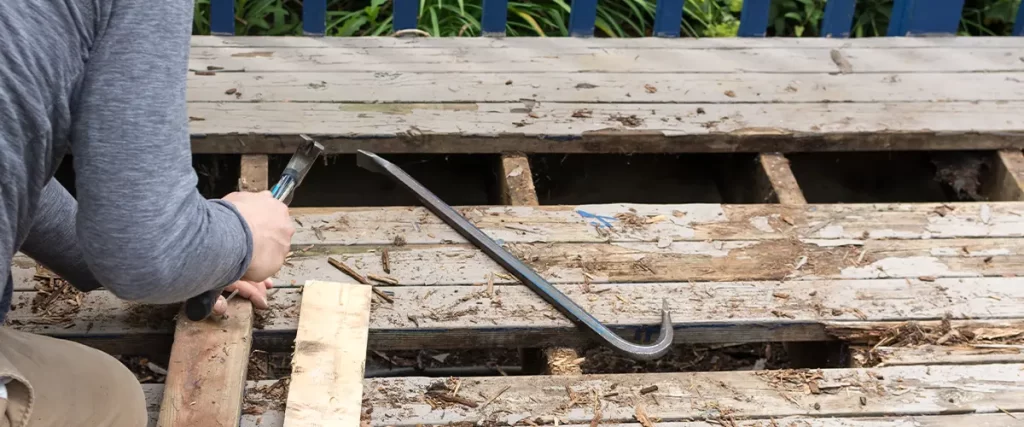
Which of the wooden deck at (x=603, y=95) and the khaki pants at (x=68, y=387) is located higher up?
the wooden deck at (x=603, y=95)

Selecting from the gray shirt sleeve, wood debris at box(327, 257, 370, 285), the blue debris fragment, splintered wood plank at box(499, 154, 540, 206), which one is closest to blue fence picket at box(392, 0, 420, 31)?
splintered wood plank at box(499, 154, 540, 206)

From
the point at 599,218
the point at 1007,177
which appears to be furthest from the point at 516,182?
the point at 1007,177

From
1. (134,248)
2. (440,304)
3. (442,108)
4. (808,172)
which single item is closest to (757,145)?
(808,172)

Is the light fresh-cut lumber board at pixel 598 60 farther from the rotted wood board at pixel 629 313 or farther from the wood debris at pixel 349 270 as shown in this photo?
the rotted wood board at pixel 629 313

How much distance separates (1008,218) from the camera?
2529mm

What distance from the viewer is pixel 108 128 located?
3.79 ft

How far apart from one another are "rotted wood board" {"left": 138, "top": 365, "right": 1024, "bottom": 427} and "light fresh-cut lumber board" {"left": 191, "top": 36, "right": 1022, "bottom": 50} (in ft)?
4.74

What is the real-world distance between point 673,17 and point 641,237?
1141 millimetres

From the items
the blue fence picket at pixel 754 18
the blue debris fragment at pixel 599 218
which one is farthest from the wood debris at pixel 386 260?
the blue fence picket at pixel 754 18

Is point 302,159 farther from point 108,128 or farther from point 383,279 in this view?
point 108,128

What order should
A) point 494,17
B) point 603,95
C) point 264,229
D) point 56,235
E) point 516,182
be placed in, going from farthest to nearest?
point 494,17 < point 603,95 < point 516,182 < point 56,235 < point 264,229

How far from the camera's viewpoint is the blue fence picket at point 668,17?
3.24 meters

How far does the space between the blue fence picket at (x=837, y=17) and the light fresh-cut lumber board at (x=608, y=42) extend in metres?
0.06

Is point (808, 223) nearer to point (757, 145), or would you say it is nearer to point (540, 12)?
point (757, 145)
